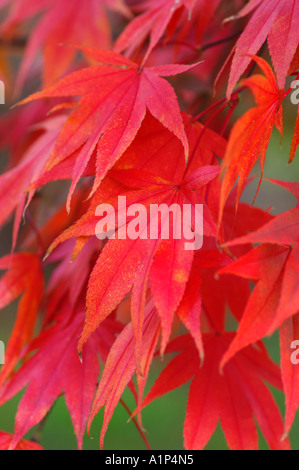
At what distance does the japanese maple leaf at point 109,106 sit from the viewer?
0.41 metres

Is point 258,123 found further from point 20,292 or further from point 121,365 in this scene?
point 20,292

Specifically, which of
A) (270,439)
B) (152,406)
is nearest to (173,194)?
(270,439)

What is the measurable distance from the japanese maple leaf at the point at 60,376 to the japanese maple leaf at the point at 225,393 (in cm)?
7

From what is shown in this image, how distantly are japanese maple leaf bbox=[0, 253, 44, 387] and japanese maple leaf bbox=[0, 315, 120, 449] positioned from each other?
0.11 feet

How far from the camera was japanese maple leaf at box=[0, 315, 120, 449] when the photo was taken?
0.51 meters

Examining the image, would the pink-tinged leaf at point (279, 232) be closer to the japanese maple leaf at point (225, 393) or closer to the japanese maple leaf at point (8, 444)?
the japanese maple leaf at point (225, 393)

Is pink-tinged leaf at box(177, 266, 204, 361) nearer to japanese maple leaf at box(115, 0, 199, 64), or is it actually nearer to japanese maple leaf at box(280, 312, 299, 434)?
japanese maple leaf at box(280, 312, 299, 434)

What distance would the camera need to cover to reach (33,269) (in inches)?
26.5

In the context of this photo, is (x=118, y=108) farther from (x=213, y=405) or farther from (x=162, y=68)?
(x=213, y=405)

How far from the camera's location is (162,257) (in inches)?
15.0

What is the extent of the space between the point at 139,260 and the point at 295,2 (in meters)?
0.25

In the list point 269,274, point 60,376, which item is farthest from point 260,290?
point 60,376

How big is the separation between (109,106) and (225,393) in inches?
12.0

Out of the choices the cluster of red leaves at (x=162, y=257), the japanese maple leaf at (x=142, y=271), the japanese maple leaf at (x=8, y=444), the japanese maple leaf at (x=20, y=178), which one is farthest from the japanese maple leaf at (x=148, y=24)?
the japanese maple leaf at (x=8, y=444)
